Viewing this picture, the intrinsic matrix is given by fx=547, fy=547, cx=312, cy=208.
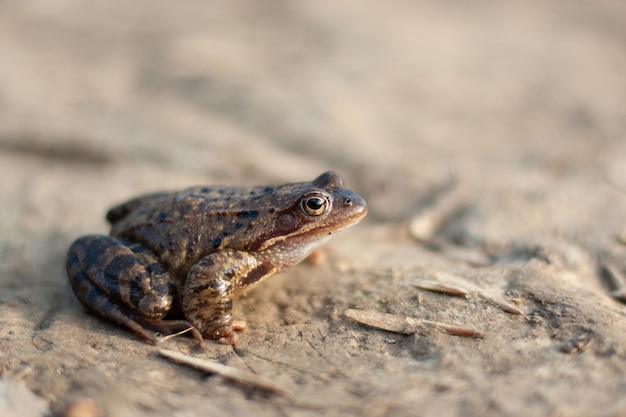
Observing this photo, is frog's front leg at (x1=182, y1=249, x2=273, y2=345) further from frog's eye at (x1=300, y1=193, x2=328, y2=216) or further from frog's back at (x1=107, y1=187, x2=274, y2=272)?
frog's eye at (x1=300, y1=193, x2=328, y2=216)

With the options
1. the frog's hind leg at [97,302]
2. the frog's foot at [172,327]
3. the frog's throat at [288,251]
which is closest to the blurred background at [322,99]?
the frog's hind leg at [97,302]

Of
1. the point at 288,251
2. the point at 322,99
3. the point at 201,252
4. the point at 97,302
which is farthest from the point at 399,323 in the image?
the point at 322,99

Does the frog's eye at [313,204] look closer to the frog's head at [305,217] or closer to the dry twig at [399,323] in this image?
the frog's head at [305,217]

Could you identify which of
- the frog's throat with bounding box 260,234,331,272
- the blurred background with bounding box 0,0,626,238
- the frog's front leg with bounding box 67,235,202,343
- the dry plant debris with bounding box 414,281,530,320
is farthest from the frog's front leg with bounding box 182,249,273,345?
the blurred background with bounding box 0,0,626,238

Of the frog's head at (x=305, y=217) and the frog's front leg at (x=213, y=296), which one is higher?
the frog's head at (x=305, y=217)

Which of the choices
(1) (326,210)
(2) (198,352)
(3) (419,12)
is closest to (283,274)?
(1) (326,210)

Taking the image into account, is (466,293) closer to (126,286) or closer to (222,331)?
(222,331)

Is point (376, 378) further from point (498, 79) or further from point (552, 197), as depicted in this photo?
point (498, 79)
